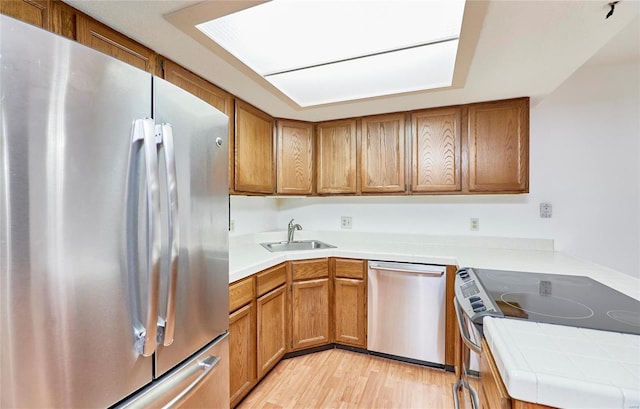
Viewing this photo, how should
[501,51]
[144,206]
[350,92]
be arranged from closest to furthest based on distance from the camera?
[144,206], [501,51], [350,92]

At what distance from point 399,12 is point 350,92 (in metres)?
0.85

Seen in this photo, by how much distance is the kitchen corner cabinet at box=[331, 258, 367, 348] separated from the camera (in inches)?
88.0

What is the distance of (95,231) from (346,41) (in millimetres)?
1273

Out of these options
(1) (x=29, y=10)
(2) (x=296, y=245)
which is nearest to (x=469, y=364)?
(2) (x=296, y=245)

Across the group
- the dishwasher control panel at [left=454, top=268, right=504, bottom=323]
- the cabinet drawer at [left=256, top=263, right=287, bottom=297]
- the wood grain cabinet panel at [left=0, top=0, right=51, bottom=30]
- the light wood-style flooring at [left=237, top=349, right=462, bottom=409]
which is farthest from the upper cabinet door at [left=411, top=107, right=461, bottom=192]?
the wood grain cabinet panel at [left=0, top=0, right=51, bottom=30]

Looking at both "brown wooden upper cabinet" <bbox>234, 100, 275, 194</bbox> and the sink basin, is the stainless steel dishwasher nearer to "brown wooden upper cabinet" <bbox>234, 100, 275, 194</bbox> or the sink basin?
the sink basin

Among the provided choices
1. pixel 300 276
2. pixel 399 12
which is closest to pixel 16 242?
pixel 399 12

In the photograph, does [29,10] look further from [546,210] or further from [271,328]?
[546,210]

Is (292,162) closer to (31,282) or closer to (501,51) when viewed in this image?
(501,51)

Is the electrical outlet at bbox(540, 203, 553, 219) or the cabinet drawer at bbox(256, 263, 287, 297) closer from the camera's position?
the cabinet drawer at bbox(256, 263, 287, 297)

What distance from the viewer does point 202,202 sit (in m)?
1.07

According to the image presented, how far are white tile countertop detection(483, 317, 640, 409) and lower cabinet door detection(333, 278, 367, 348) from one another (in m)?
1.44

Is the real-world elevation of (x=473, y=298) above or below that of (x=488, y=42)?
below

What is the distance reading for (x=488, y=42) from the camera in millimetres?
1343
